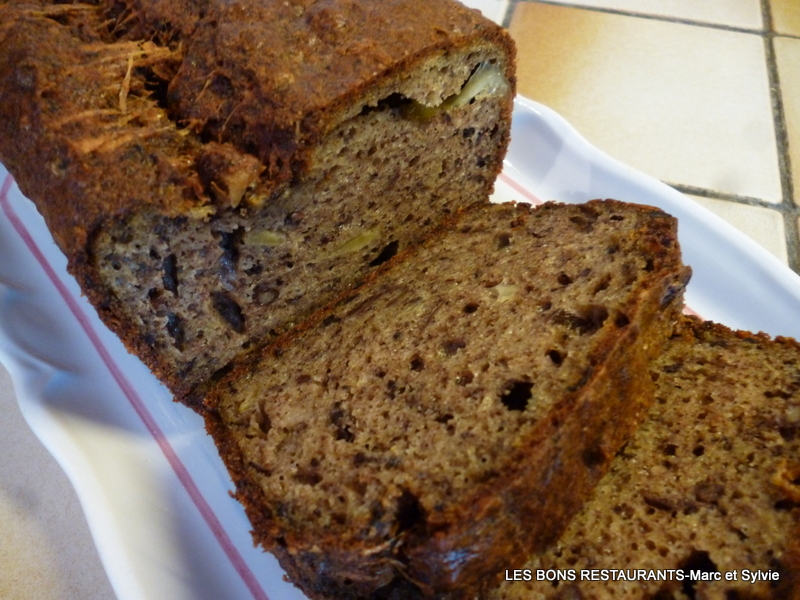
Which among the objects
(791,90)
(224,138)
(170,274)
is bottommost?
(791,90)

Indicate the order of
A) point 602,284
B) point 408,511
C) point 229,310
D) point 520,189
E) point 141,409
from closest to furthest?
1. point 408,511
2. point 602,284
3. point 229,310
4. point 141,409
5. point 520,189

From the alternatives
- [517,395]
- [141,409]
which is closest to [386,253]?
[517,395]

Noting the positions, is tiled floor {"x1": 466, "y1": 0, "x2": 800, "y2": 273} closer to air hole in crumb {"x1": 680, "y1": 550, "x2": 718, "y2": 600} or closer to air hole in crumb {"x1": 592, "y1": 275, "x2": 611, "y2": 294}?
air hole in crumb {"x1": 592, "y1": 275, "x2": 611, "y2": 294}

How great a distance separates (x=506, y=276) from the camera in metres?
1.89

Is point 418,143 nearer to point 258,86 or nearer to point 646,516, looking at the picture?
point 258,86

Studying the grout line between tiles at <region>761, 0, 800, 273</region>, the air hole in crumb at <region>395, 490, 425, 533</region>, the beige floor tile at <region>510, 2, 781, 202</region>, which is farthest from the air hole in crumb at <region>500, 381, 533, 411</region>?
the beige floor tile at <region>510, 2, 781, 202</region>

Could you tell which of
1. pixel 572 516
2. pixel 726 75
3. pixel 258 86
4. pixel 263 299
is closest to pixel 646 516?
pixel 572 516

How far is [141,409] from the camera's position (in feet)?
→ 6.79

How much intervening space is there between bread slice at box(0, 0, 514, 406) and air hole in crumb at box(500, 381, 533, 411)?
759 millimetres

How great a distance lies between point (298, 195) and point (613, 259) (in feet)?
3.08

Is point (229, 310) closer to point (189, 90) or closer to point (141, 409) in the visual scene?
point (141, 409)

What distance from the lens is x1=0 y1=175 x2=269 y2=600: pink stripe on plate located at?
1762mm

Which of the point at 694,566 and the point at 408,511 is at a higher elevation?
the point at 408,511

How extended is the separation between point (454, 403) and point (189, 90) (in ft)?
3.72
